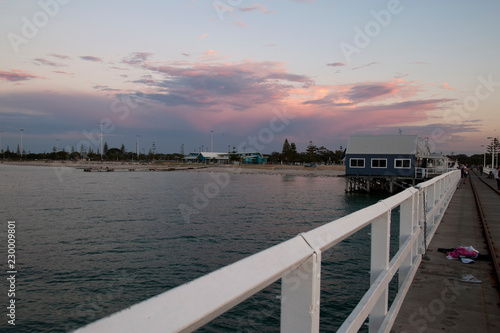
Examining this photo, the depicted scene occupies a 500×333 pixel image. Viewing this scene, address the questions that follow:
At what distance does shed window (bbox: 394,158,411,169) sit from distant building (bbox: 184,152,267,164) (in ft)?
360

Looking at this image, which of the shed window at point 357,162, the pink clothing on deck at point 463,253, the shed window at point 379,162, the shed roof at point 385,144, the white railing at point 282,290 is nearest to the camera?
the white railing at point 282,290

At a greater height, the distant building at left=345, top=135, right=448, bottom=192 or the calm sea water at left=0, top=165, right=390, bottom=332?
the distant building at left=345, top=135, right=448, bottom=192

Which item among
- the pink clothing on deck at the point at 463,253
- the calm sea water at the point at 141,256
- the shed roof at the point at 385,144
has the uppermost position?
the shed roof at the point at 385,144

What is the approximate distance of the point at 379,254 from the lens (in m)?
3.46

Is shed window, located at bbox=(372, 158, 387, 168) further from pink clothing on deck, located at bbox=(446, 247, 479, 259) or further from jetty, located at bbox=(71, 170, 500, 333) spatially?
pink clothing on deck, located at bbox=(446, 247, 479, 259)

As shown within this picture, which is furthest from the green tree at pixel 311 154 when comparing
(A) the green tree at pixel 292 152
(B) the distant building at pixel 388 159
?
(B) the distant building at pixel 388 159

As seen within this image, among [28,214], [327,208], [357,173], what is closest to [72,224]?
[28,214]

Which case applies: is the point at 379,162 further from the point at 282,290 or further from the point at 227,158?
the point at 227,158

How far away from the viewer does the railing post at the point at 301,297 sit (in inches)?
67.7

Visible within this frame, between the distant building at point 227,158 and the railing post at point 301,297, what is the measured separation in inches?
5952

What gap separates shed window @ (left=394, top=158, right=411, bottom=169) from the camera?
43969 millimetres

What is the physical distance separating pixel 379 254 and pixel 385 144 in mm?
44867

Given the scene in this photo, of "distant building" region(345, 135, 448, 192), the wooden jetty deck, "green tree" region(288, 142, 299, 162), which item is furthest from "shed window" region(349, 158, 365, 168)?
"green tree" region(288, 142, 299, 162)

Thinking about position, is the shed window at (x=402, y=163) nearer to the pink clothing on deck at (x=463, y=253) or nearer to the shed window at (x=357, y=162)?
the shed window at (x=357, y=162)
